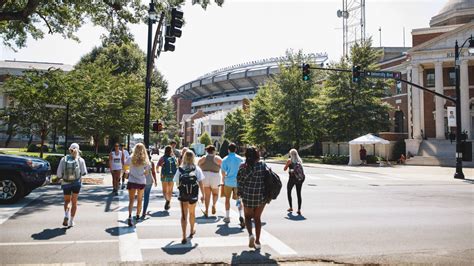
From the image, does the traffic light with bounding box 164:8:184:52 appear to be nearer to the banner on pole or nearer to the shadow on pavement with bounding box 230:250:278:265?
the shadow on pavement with bounding box 230:250:278:265

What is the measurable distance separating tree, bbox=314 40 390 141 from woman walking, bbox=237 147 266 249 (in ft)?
108

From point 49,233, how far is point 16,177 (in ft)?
14.2

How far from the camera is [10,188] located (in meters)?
10.7

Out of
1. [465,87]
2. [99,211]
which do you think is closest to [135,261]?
[99,211]

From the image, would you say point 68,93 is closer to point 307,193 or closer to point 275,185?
point 307,193

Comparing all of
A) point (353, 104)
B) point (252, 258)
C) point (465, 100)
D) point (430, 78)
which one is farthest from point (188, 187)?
point (430, 78)

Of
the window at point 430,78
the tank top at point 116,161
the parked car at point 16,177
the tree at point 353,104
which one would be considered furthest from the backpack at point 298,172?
the window at point 430,78

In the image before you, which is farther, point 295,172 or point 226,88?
point 226,88

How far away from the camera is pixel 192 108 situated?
458 ft

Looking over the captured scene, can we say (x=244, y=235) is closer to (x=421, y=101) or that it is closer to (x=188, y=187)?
(x=188, y=187)

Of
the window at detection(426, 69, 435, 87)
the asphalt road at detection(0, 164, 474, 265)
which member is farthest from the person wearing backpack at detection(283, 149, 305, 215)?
the window at detection(426, 69, 435, 87)

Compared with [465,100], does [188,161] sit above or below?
below

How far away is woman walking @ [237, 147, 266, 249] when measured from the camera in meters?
6.51

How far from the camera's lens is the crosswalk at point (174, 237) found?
6.41 metres
